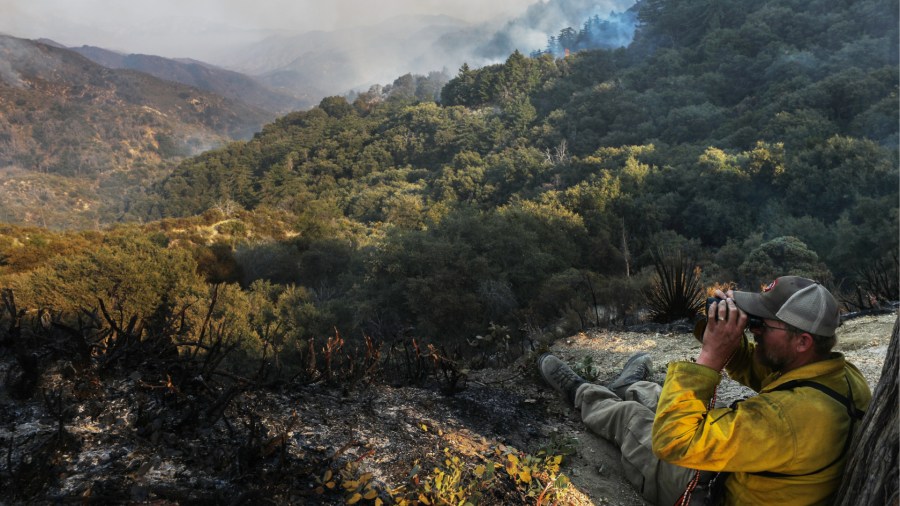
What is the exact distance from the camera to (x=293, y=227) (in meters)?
23.2

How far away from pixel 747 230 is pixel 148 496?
20.0 metres

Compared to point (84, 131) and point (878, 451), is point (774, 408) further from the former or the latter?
point (84, 131)

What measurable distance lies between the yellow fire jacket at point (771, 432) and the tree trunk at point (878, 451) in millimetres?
64

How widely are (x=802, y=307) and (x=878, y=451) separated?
443 millimetres

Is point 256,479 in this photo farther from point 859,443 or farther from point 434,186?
point 434,186

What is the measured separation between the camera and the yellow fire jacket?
4.59 ft

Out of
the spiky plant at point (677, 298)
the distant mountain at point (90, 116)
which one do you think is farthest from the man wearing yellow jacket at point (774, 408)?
the distant mountain at point (90, 116)

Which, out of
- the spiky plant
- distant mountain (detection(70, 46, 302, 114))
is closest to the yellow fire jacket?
the spiky plant

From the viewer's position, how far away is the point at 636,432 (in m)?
2.43

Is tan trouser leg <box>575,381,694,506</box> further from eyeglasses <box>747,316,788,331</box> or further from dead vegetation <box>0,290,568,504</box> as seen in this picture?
eyeglasses <box>747,316,788,331</box>

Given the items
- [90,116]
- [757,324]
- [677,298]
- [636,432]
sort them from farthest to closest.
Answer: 1. [90,116]
2. [677,298]
3. [636,432]
4. [757,324]

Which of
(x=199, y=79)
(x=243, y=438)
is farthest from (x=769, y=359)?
(x=199, y=79)

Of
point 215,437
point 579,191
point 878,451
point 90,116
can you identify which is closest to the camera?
point 878,451

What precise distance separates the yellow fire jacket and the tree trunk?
6 centimetres
